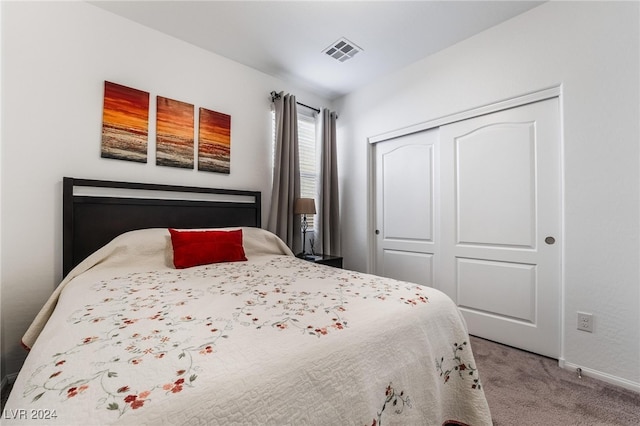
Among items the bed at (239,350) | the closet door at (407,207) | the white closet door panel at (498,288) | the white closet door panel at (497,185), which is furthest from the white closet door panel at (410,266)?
the bed at (239,350)

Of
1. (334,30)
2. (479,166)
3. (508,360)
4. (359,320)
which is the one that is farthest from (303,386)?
(334,30)

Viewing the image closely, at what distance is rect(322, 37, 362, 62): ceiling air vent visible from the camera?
2582 millimetres

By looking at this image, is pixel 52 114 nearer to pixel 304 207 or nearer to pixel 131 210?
pixel 131 210

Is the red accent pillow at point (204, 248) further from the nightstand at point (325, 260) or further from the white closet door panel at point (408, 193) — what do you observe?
the white closet door panel at point (408, 193)

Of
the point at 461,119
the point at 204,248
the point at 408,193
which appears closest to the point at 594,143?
the point at 461,119


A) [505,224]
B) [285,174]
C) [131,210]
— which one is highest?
[285,174]

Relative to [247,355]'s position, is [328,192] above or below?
above

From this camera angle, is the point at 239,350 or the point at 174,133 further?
the point at 174,133

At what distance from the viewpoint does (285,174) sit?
3070 millimetres

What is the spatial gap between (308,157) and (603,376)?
10.4ft

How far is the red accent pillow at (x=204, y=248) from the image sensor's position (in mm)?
1972

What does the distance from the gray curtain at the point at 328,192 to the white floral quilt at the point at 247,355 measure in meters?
1.82

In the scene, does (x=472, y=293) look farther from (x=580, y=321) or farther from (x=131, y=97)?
(x=131, y=97)

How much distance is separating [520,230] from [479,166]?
2.08 feet
